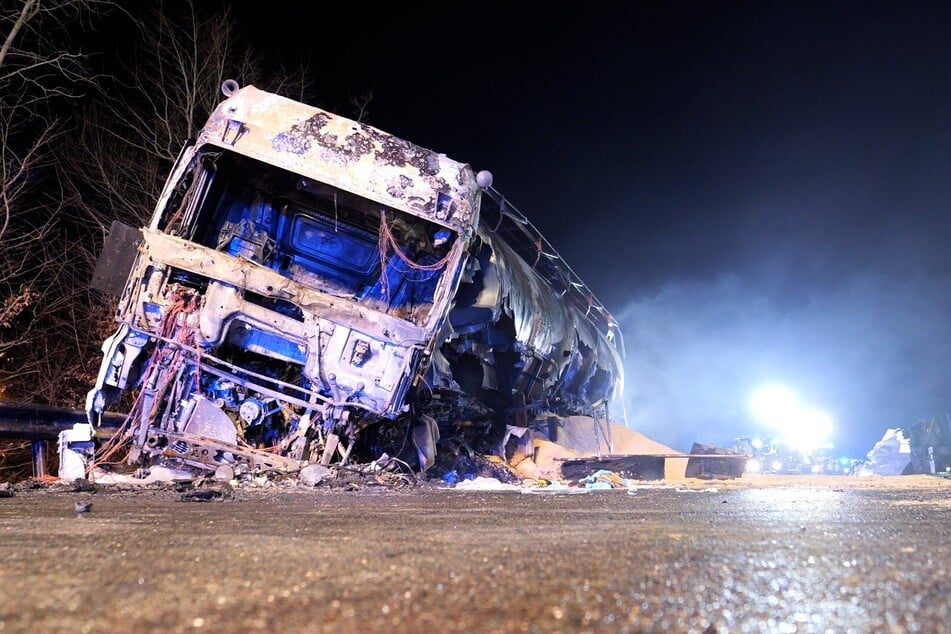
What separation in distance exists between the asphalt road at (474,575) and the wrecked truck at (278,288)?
7.79 ft

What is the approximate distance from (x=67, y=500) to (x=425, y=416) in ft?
10.7

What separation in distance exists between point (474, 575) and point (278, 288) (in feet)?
12.2

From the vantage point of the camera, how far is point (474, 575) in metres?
Result: 1.22

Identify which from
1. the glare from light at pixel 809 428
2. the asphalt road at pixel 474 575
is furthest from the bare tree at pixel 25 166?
the glare from light at pixel 809 428

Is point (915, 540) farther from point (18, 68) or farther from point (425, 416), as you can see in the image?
point (18, 68)

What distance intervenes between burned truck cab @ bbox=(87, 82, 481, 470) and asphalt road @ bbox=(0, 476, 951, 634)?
2356mm

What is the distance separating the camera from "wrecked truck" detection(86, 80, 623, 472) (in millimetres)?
4480

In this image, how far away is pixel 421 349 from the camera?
4.66 m

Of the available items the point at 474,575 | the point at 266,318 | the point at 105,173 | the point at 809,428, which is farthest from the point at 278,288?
the point at 809,428

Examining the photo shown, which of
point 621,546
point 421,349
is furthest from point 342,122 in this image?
point 621,546

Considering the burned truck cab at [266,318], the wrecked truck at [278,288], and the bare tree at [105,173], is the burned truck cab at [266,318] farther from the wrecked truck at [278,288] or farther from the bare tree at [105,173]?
the bare tree at [105,173]

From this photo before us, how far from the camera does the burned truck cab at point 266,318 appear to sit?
4465 mm

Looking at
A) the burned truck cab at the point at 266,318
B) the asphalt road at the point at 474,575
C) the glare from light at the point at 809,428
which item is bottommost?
the asphalt road at the point at 474,575

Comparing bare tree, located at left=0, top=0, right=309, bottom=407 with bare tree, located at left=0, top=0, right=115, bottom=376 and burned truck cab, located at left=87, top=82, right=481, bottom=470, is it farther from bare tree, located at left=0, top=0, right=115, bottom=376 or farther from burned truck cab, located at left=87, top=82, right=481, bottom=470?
burned truck cab, located at left=87, top=82, right=481, bottom=470
